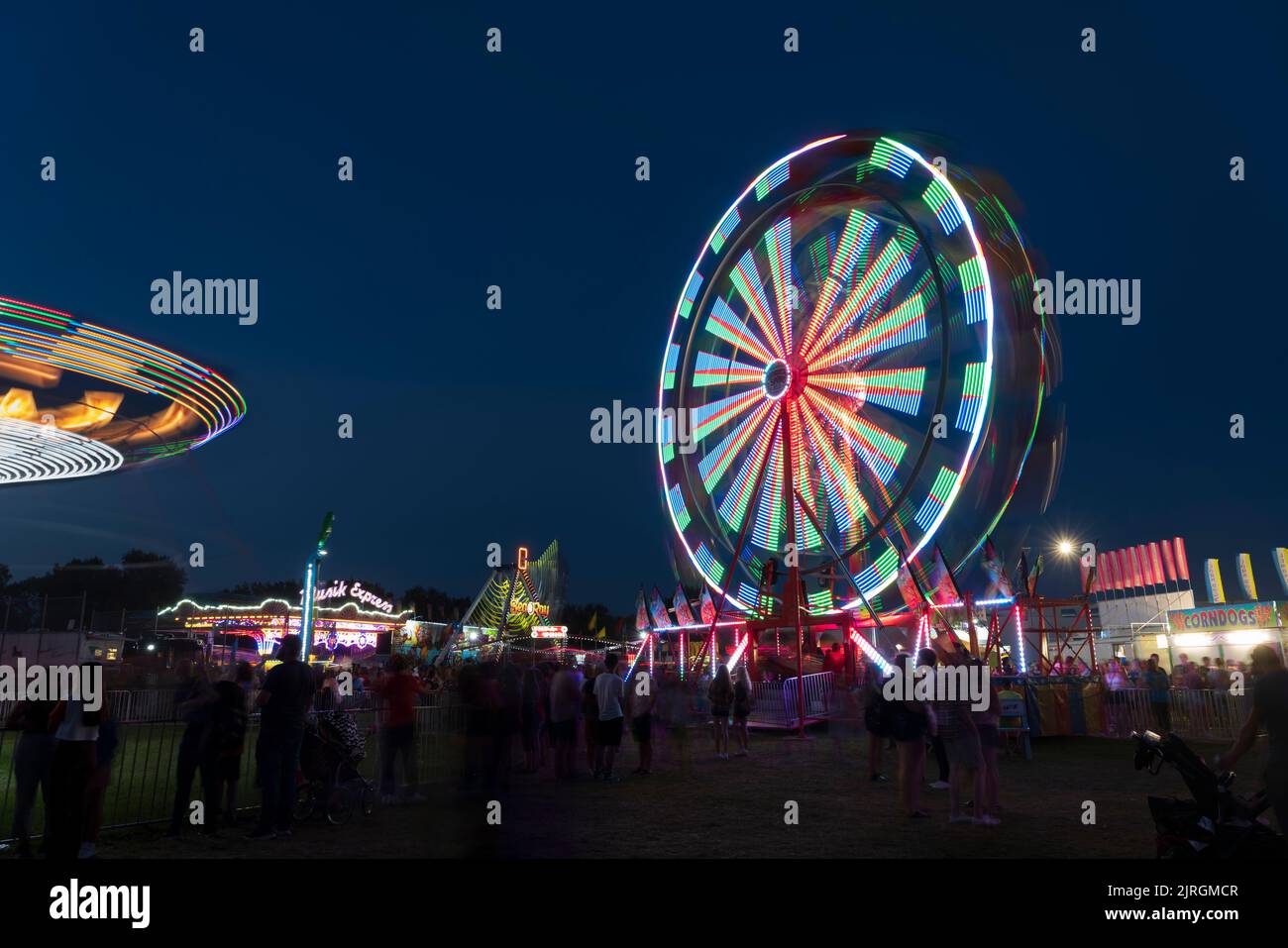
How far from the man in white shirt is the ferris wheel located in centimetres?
739

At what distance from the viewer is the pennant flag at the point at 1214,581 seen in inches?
1387

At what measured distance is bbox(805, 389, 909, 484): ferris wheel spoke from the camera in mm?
16859

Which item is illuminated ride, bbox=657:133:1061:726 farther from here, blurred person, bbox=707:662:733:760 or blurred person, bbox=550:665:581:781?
blurred person, bbox=550:665:581:781

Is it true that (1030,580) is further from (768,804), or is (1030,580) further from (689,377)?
(768,804)

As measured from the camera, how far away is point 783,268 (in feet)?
66.2

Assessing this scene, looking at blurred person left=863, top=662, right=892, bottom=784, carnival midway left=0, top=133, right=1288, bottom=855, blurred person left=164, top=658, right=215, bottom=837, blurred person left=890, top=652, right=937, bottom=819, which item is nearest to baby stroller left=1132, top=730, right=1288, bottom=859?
carnival midway left=0, top=133, right=1288, bottom=855

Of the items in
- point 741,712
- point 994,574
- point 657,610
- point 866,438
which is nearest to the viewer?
point 741,712

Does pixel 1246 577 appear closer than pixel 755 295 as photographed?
No

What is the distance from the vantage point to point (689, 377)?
2286 cm

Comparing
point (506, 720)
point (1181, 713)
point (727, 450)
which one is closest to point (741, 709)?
point (506, 720)

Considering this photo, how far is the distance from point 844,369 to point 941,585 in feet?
19.5

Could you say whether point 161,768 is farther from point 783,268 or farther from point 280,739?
point 783,268

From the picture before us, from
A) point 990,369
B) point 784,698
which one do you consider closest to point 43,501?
point 784,698

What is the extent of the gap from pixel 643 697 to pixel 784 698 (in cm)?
623
